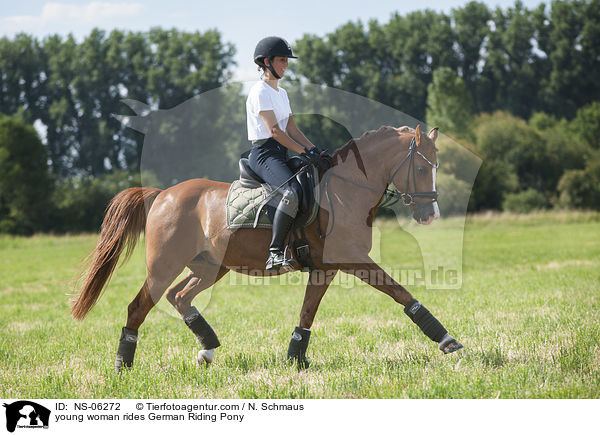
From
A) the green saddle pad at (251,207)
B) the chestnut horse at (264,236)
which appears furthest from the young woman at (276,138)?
the chestnut horse at (264,236)

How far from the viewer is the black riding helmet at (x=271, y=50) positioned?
5.00 metres

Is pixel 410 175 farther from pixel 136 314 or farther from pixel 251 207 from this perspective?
pixel 136 314

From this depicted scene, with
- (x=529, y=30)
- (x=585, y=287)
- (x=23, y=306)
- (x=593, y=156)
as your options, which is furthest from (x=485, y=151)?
(x=23, y=306)

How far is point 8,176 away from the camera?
36.9 metres

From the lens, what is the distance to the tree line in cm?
3822

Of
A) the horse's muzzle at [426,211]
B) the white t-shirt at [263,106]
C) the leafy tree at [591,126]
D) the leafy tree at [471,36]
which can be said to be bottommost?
the horse's muzzle at [426,211]

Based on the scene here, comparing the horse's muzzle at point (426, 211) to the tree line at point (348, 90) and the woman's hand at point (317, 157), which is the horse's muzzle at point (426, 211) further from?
the tree line at point (348, 90)

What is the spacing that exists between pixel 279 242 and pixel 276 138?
3.27 ft

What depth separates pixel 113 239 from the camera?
5973mm

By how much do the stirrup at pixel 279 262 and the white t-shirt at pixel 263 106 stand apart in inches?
45.6

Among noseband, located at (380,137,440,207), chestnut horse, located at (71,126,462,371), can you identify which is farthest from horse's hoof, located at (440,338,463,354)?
noseband, located at (380,137,440,207)

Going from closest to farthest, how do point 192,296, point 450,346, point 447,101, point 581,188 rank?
point 450,346, point 192,296, point 447,101, point 581,188

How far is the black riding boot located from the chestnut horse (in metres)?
0.24

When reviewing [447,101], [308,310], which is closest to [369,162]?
[308,310]
